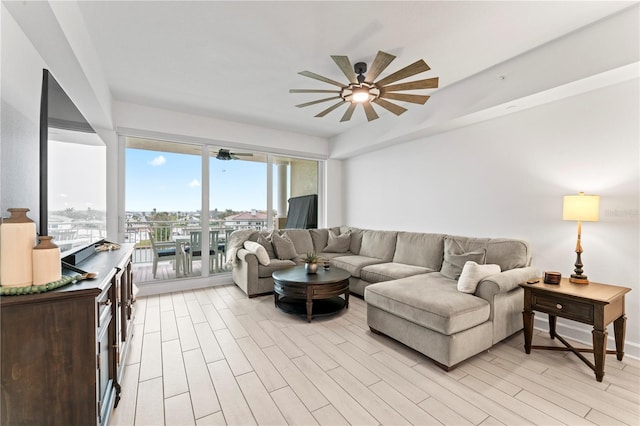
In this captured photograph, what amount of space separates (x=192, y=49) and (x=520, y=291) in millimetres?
4012

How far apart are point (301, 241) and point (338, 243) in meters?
0.68

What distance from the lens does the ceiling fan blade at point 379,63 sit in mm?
2098

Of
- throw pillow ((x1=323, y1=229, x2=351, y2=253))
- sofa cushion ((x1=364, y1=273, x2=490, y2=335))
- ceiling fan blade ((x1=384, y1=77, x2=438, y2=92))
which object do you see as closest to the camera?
sofa cushion ((x1=364, y1=273, x2=490, y2=335))

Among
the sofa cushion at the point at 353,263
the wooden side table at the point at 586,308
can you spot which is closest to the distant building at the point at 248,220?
the sofa cushion at the point at 353,263

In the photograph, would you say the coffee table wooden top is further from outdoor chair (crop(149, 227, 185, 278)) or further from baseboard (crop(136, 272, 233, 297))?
outdoor chair (crop(149, 227, 185, 278))

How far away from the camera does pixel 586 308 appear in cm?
215

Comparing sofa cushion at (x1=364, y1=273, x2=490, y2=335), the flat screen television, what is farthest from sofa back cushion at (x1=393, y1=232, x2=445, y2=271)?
the flat screen television

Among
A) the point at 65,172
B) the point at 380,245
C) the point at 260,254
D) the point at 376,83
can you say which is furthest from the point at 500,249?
the point at 65,172

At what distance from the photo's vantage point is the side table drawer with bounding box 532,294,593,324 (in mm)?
2148

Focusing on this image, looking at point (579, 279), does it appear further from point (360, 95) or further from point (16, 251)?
point (16, 251)

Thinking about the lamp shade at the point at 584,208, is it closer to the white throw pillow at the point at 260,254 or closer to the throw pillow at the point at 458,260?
the throw pillow at the point at 458,260

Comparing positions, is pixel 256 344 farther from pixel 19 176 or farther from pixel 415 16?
pixel 415 16

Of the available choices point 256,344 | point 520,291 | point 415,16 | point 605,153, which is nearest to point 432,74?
point 415,16

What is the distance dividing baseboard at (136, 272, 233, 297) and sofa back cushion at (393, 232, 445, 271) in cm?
290
